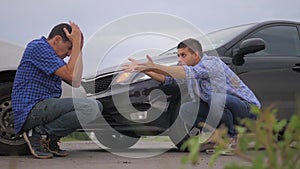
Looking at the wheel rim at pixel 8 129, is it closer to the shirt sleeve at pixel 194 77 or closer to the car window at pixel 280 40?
the shirt sleeve at pixel 194 77

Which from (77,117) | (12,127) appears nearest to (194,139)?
(77,117)

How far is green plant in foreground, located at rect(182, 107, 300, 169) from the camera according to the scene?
1245 millimetres

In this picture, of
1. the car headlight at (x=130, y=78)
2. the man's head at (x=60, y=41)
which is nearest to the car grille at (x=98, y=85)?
the car headlight at (x=130, y=78)

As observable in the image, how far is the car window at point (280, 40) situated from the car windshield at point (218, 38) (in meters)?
0.20

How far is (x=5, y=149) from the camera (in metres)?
5.54

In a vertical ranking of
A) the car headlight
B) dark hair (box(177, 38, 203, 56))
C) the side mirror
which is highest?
dark hair (box(177, 38, 203, 56))

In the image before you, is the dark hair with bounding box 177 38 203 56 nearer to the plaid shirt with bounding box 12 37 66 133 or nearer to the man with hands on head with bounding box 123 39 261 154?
the man with hands on head with bounding box 123 39 261 154

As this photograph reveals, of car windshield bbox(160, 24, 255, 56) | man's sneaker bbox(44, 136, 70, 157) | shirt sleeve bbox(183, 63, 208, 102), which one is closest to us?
shirt sleeve bbox(183, 63, 208, 102)

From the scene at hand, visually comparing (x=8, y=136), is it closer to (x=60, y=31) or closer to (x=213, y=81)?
(x=60, y=31)

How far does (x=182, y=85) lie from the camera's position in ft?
18.9

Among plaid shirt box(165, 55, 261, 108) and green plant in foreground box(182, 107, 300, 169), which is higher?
green plant in foreground box(182, 107, 300, 169)

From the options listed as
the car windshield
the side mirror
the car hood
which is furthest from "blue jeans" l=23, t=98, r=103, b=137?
the side mirror

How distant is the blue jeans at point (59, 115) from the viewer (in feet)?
17.3

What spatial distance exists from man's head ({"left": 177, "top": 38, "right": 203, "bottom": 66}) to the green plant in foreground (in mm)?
4162
